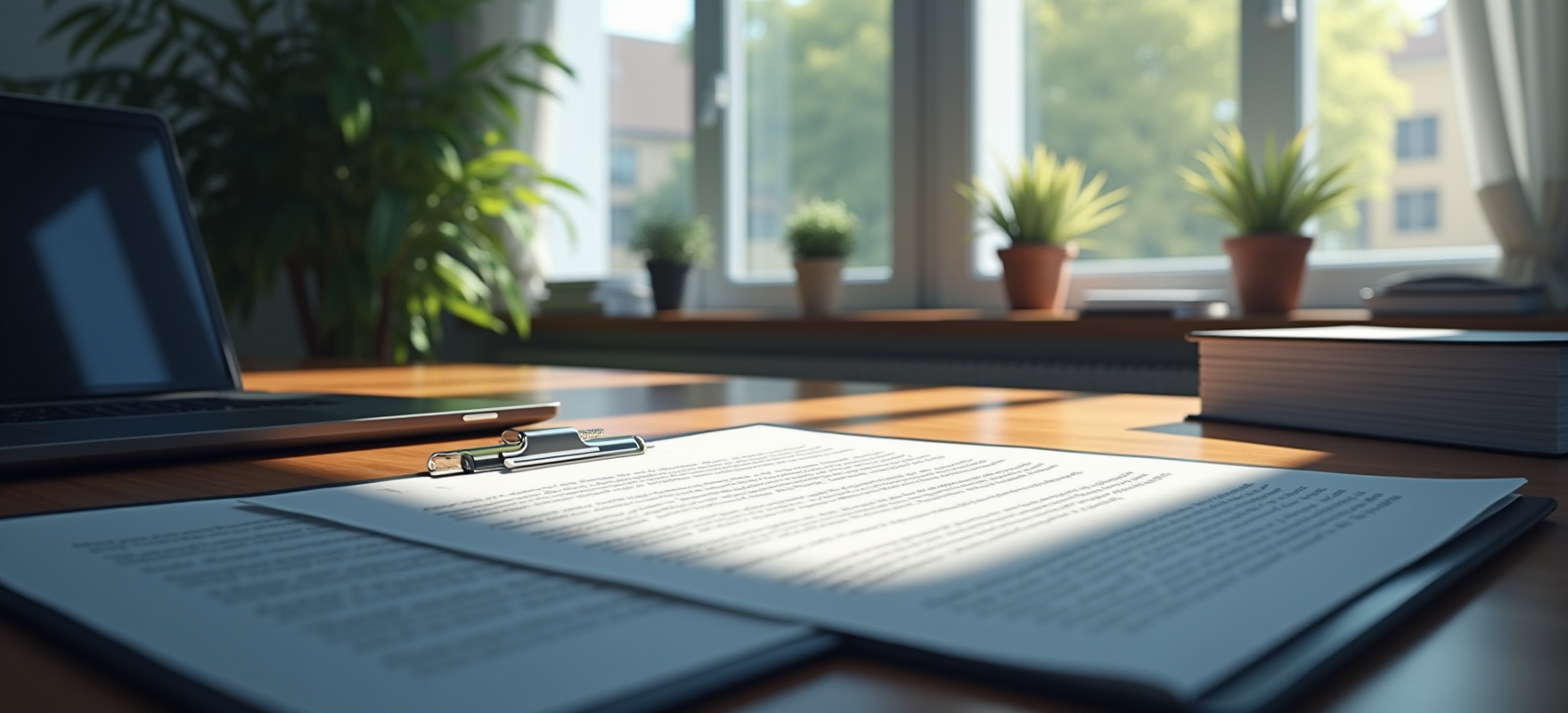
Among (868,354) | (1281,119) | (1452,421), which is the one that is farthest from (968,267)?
(1452,421)

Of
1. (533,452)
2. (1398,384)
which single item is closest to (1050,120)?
(1398,384)

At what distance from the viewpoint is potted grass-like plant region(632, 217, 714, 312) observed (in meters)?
2.76

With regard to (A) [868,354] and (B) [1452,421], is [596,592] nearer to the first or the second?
(B) [1452,421]

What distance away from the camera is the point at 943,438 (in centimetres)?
70

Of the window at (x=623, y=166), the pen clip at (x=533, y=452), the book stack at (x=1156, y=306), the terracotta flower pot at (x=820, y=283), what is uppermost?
the window at (x=623, y=166)

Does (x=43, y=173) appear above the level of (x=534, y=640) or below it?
above

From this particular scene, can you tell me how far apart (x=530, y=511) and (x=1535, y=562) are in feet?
1.15

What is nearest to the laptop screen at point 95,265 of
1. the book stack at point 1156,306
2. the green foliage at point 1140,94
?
the book stack at point 1156,306

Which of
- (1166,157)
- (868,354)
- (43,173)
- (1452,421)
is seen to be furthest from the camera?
(868,354)

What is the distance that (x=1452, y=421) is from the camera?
659mm

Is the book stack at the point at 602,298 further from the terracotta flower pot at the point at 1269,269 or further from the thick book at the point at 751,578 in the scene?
the thick book at the point at 751,578

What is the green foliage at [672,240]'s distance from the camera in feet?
9.05

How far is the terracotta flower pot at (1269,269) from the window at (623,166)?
198 centimetres

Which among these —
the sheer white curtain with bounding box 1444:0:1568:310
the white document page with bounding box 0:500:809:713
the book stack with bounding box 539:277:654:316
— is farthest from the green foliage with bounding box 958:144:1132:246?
the white document page with bounding box 0:500:809:713
